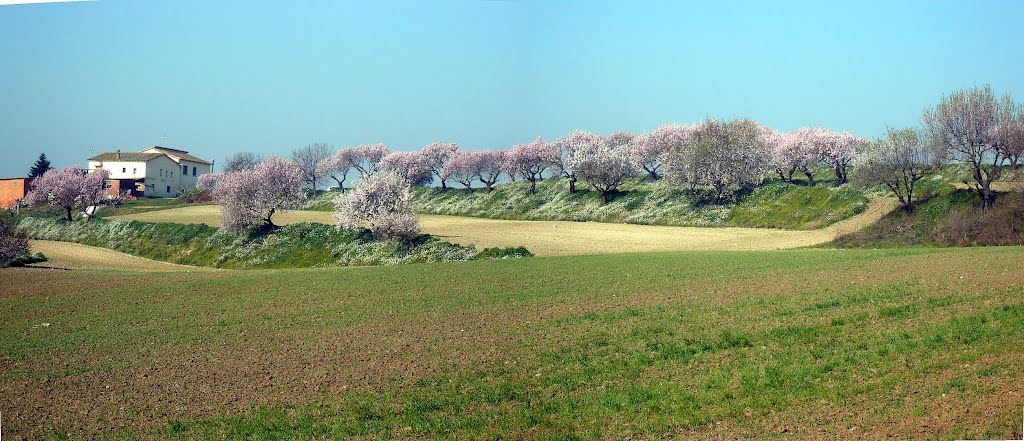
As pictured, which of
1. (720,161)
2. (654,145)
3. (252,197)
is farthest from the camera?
(654,145)

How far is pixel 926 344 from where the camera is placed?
41.2 feet

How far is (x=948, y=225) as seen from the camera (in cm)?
3306

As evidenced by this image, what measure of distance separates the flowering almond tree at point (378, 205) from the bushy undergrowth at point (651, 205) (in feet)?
53.6

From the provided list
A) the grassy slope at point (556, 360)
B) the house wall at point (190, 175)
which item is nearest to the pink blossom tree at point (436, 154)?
the house wall at point (190, 175)

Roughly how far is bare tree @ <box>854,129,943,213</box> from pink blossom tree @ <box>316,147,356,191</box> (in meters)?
58.2

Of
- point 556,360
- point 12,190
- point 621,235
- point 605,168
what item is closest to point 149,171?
point 12,190

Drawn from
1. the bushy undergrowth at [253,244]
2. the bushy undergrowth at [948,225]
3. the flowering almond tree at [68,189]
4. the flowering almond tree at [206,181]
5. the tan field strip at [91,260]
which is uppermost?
the flowering almond tree at [206,181]

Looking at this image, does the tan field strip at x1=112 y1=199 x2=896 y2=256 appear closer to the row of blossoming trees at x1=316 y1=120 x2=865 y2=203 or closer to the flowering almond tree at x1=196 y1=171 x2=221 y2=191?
the row of blossoming trees at x1=316 y1=120 x2=865 y2=203

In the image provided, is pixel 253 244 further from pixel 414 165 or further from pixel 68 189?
pixel 414 165

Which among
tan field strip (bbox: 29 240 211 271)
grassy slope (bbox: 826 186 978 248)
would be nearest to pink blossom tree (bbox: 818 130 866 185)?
grassy slope (bbox: 826 186 978 248)

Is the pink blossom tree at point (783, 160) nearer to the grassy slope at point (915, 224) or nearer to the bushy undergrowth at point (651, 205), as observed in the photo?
the bushy undergrowth at point (651, 205)

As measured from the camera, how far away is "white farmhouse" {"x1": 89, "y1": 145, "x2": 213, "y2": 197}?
71938mm

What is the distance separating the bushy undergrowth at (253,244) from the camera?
3797 cm

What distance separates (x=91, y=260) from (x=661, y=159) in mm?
38764
